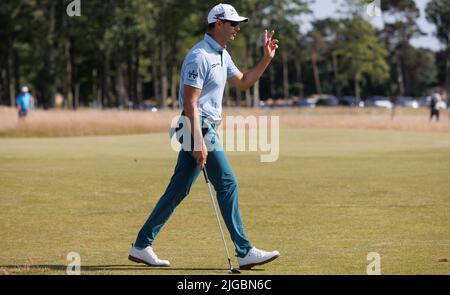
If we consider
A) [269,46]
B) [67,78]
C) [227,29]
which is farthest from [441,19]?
[227,29]

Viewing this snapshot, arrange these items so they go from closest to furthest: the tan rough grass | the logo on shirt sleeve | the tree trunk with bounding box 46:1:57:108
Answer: the logo on shirt sleeve → the tan rough grass → the tree trunk with bounding box 46:1:57:108

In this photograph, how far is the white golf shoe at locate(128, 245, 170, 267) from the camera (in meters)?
9.94

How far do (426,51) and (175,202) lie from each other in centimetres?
15528

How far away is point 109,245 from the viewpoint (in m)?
12.0

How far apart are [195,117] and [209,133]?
1.09 ft

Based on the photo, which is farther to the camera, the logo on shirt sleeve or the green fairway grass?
the green fairway grass

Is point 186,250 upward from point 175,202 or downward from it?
downward

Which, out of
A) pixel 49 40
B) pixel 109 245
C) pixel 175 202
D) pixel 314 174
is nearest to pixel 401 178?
pixel 314 174

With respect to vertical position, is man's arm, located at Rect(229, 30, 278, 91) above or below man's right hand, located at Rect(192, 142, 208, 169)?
above

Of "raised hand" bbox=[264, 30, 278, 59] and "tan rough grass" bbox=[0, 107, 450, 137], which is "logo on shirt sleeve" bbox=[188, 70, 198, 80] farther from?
"tan rough grass" bbox=[0, 107, 450, 137]

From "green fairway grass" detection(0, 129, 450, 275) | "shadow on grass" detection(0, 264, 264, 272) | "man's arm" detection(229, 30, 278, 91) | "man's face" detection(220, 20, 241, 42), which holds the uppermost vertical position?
"man's face" detection(220, 20, 241, 42)

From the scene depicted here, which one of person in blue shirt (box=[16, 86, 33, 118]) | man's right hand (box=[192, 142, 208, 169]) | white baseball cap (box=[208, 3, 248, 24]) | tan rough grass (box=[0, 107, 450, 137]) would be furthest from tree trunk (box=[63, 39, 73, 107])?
man's right hand (box=[192, 142, 208, 169])
